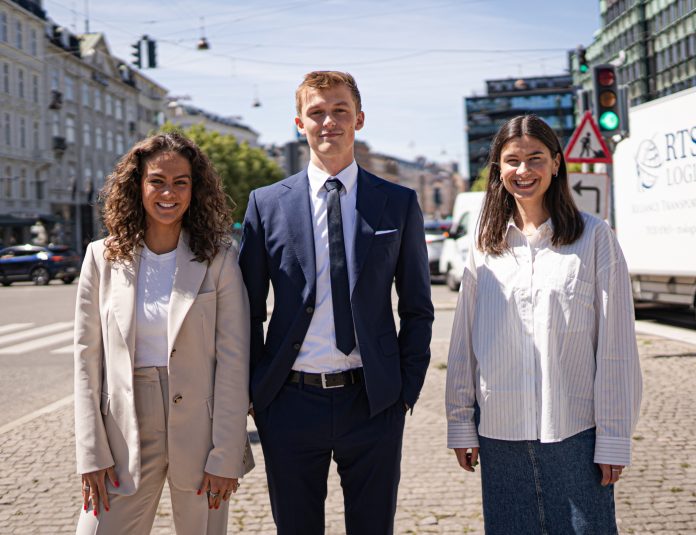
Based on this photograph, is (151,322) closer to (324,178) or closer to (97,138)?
(324,178)

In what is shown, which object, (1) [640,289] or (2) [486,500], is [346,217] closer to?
(2) [486,500]

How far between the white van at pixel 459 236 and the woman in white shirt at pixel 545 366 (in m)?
18.2

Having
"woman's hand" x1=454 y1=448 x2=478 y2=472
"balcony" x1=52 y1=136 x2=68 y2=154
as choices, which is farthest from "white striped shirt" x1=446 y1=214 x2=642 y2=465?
"balcony" x1=52 y1=136 x2=68 y2=154

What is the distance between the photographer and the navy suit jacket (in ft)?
9.75

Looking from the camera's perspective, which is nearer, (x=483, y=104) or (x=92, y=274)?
(x=92, y=274)

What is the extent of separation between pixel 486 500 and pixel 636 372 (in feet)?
2.24

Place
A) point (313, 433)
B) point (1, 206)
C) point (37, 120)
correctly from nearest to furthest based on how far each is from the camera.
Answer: point (313, 433), point (1, 206), point (37, 120)

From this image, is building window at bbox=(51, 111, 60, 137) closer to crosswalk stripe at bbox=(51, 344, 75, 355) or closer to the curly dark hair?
crosswalk stripe at bbox=(51, 344, 75, 355)

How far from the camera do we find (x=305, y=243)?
304cm

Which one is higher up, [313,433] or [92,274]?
[92,274]

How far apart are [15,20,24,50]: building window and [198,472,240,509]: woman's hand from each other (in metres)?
56.2

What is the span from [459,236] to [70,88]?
157 ft

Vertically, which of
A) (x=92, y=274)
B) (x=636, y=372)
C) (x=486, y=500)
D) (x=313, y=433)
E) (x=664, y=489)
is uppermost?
(x=92, y=274)

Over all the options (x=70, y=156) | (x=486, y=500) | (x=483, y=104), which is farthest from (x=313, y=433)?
(x=483, y=104)
